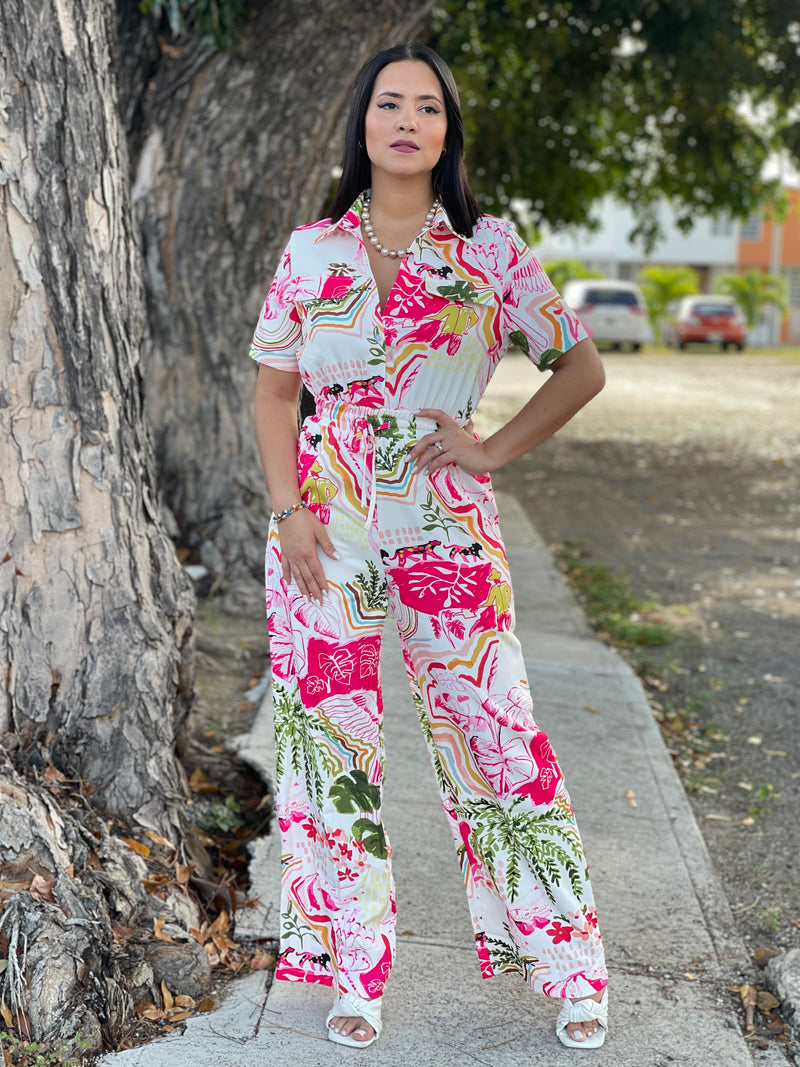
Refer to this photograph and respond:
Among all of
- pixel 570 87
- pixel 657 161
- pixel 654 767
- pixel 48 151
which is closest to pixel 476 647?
pixel 48 151

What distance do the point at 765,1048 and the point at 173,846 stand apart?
5.05 ft

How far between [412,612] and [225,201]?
4068 millimetres

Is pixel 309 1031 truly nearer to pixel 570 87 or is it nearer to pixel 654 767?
pixel 654 767

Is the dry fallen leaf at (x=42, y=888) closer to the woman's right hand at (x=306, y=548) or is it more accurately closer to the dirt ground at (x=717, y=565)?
the woman's right hand at (x=306, y=548)

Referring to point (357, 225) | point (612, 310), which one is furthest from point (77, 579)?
point (612, 310)

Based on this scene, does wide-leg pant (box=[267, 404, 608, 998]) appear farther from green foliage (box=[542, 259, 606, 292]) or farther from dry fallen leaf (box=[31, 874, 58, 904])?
green foliage (box=[542, 259, 606, 292])

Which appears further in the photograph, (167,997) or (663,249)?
(663,249)

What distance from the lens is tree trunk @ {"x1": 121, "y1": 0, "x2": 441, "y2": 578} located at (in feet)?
19.3

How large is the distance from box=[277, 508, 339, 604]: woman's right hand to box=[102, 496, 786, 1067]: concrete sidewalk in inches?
39.5

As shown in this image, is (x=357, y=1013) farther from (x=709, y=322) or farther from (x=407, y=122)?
(x=709, y=322)

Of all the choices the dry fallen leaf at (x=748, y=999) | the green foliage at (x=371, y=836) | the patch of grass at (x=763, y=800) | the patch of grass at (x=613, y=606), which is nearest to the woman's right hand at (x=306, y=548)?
the green foliage at (x=371, y=836)

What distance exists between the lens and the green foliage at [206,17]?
5.61 meters

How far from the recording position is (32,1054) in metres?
2.46

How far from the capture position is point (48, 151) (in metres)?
3.03
